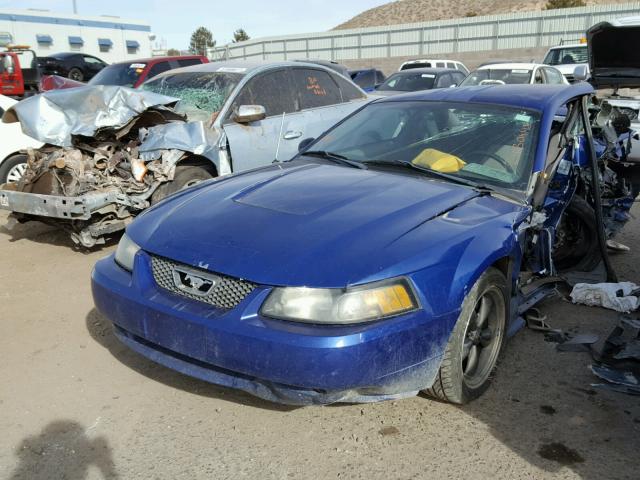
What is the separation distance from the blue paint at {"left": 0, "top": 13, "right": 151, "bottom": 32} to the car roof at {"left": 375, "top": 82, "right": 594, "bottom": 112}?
36.9m

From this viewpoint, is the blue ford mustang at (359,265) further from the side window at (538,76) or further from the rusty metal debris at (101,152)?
the side window at (538,76)

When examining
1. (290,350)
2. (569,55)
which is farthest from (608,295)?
(569,55)

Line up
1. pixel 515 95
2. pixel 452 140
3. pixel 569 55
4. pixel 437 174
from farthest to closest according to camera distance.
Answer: pixel 569 55 < pixel 515 95 < pixel 452 140 < pixel 437 174

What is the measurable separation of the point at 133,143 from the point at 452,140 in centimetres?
347

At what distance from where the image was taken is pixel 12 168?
6.98m

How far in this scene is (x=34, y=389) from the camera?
3.16m

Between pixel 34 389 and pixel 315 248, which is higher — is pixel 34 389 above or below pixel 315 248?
below

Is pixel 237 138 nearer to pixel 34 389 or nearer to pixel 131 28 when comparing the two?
pixel 34 389

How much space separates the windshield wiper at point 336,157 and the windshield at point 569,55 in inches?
603

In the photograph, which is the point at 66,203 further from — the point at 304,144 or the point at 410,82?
the point at 410,82

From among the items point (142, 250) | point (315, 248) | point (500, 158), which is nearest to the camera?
point (315, 248)

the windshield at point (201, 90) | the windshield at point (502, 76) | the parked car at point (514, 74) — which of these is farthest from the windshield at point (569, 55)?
the windshield at point (201, 90)

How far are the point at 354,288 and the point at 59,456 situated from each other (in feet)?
5.12

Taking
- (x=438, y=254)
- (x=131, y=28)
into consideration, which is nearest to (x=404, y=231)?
(x=438, y=254)
